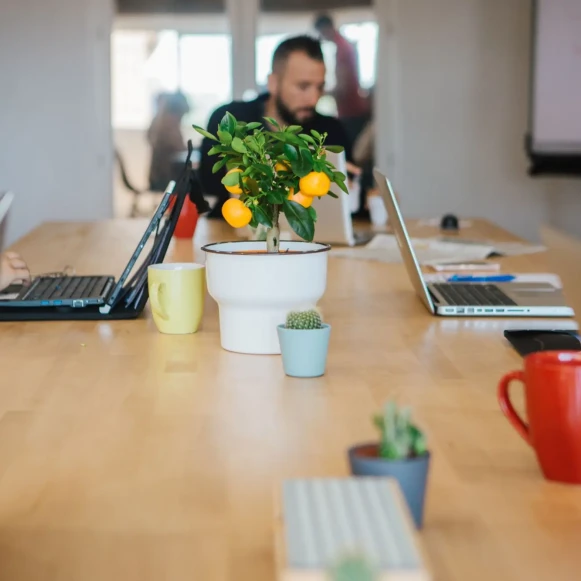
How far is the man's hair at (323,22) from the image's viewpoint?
5.54 metres

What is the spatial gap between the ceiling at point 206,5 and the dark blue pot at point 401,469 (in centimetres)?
510

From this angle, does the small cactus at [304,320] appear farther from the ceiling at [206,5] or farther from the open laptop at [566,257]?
the ceiling at [206,5]

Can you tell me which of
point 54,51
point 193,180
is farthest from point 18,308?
point 54,51

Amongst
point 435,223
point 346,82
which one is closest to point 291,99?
point 435,223

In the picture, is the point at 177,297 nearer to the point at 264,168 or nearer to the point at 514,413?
the point at 264,168

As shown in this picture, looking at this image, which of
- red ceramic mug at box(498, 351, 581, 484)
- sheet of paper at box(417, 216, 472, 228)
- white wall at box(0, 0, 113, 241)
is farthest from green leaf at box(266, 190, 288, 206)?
white wall at box(0, 0, 113, 241)

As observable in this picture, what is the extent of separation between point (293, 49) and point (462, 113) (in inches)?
86.7

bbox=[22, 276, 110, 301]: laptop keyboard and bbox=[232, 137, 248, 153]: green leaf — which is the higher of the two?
bbox=[232, 137, 248, 153]: green leaf

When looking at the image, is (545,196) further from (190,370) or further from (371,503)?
(371,503)

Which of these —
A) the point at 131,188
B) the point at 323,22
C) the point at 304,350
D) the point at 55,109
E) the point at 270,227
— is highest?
the point at 323,22

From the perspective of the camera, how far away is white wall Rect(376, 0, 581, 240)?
217 inches

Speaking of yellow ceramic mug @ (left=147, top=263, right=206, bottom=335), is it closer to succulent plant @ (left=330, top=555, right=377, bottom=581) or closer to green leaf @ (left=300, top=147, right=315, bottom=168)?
green leaf @ (left=300, top=147, right=315, bottom=168)

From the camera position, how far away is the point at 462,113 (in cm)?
557

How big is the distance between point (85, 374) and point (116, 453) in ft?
1.14
